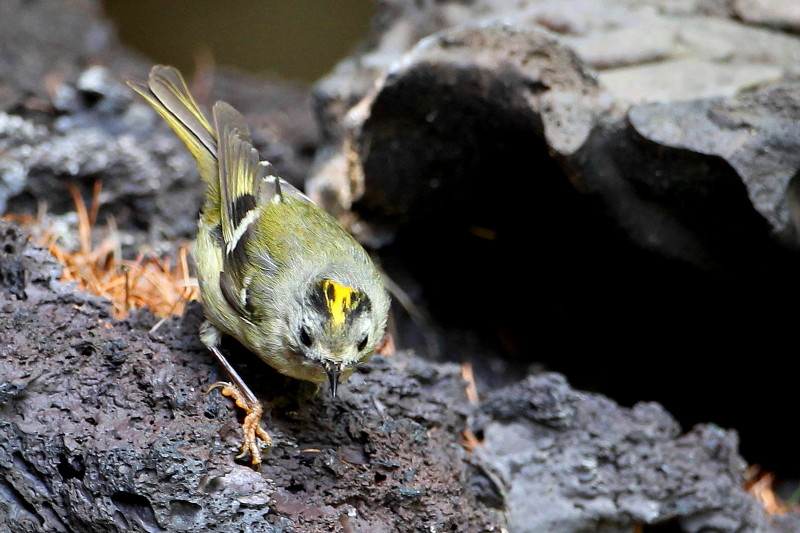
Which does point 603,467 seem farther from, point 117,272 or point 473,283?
point 117,272

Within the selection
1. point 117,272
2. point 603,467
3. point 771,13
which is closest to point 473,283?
point 603,467

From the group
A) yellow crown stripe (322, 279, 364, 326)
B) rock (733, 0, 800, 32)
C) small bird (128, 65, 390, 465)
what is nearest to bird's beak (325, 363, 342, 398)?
small bird (128, 65, 390, 465)

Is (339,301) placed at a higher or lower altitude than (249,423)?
higher

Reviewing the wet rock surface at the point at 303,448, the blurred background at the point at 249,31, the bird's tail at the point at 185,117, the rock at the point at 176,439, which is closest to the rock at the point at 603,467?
the wet rock surface at the point at 303,448

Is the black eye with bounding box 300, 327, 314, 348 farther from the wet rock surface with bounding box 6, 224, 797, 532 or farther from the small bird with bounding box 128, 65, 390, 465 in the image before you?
the wet rock surface with bounding box 6, 224, 797, 532

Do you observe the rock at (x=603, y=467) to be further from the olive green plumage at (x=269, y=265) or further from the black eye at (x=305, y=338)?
the black eye at (x=305, y=338)

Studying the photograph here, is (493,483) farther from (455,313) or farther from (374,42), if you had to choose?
(374,42)
